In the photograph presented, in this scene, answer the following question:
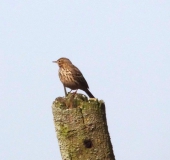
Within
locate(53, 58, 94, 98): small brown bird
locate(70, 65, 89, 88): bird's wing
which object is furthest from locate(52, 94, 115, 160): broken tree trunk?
locate(70, 65, 89, 88): bird's wing

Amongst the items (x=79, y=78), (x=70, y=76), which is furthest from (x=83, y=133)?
(x=79, y=78)

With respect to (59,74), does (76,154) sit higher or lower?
lower

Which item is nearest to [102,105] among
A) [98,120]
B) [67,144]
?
[98,120]

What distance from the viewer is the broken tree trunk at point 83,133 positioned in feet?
15.9

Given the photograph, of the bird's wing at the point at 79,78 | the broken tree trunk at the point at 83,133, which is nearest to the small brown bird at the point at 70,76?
the bird's wing at the point at 79,78

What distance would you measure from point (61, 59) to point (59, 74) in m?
0.55

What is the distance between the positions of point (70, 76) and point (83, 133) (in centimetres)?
758

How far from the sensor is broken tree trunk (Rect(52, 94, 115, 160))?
4848 millimetres

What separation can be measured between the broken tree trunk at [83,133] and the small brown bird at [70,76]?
7341 mm

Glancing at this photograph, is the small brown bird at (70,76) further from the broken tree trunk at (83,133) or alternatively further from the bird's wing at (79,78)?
the broken tree trunk at (83,133)

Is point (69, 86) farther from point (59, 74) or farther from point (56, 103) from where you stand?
point (56, 103)

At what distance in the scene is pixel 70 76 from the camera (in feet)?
40.7

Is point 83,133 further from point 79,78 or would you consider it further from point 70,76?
point 79,78

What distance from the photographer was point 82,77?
509 inches
